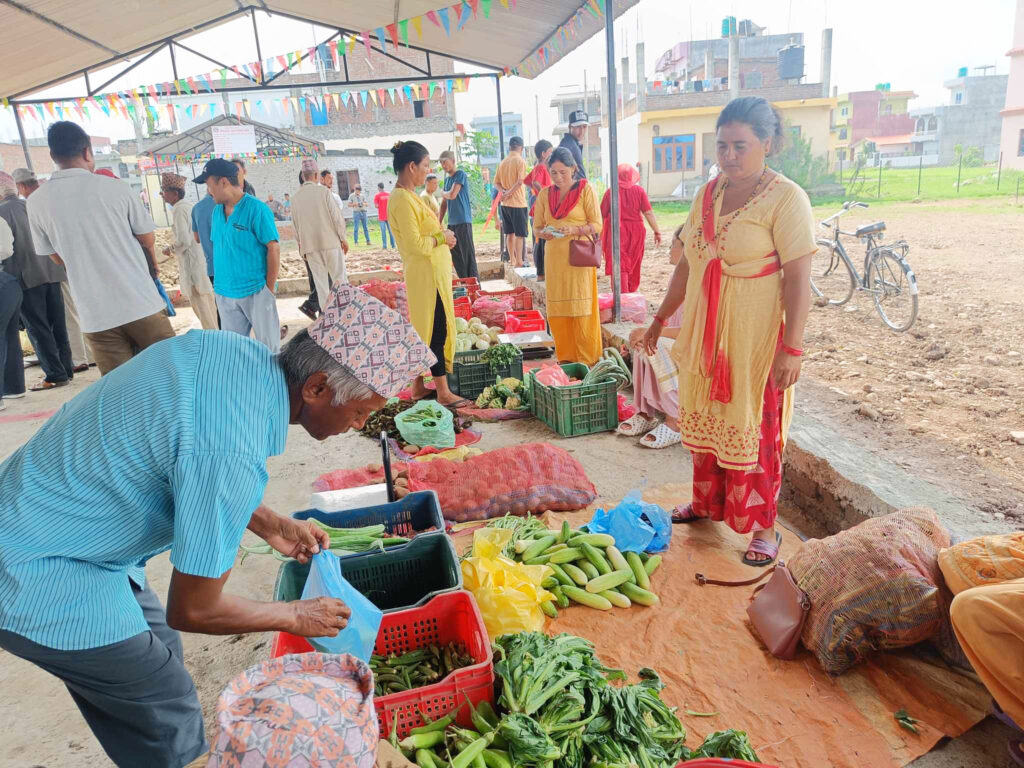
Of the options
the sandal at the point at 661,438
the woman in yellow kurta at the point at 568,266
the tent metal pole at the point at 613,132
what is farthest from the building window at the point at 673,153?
the sandal at the point at 661,438

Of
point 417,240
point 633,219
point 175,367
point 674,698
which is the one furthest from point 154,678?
point 633,219

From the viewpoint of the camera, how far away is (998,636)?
74.2 inches

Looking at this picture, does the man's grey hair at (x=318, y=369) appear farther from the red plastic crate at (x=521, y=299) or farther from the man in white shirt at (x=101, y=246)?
the red plastic crate at (x=521, y=299)

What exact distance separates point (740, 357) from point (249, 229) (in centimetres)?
398

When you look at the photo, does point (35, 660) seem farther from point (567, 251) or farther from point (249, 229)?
point (567, 251)

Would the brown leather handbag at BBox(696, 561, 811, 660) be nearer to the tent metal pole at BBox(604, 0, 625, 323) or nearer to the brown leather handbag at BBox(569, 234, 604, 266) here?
the brown leather handbag at BBox(569, 234, 604, 266)

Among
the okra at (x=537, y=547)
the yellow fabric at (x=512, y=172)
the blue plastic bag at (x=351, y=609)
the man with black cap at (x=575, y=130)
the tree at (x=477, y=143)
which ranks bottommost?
the okra at (x=537, y=547)

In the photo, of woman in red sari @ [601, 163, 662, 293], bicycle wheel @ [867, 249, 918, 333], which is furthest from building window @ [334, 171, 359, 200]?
bicycle wheel @ [867, 249, 918, 333]

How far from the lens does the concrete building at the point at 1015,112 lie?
69.2ft

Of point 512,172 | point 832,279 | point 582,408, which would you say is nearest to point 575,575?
point 582,408

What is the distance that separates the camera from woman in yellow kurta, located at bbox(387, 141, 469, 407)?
15.8 ft

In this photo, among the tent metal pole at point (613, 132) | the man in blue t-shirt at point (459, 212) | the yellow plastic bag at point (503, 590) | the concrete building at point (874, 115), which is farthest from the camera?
the concrete building at point (874, 115)

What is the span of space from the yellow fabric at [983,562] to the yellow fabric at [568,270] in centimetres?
→ 374

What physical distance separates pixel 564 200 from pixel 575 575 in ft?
11.3
